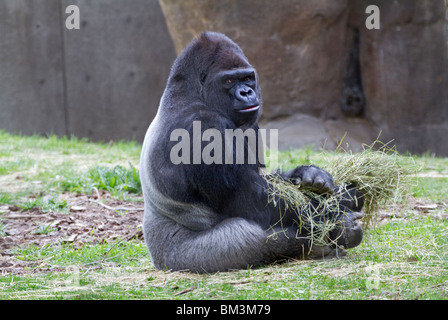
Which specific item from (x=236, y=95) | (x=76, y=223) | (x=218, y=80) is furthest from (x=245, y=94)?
(x=76, y=223)

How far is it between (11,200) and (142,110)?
5291 millimetres

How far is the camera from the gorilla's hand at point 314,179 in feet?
10.8

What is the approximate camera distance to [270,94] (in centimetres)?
870

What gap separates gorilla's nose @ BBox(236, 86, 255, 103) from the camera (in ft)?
11.1

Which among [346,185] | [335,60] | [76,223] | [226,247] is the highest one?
[335,60]

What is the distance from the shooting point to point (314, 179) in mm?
3303

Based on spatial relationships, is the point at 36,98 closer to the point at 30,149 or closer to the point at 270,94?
the point at 30,149

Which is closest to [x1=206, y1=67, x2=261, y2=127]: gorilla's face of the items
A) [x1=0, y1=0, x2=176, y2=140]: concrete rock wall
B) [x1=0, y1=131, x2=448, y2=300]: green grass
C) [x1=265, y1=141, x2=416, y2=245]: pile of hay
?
[x1=265, y1=141, x2=416, y2=245]: pile of hay

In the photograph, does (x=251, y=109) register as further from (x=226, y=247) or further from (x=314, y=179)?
(x=226, y=247)

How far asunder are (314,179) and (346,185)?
0.31 meters

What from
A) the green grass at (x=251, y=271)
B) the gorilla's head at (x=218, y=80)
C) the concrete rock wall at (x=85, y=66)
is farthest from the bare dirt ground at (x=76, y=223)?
the concrete rock wall at (x=85, y=66)

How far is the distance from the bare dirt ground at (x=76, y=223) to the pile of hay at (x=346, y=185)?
169cm

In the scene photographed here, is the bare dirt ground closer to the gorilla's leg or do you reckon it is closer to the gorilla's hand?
the gorilla's leg

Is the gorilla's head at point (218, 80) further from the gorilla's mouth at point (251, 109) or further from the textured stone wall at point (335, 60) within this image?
the textured stone wall at point (335, 60)
